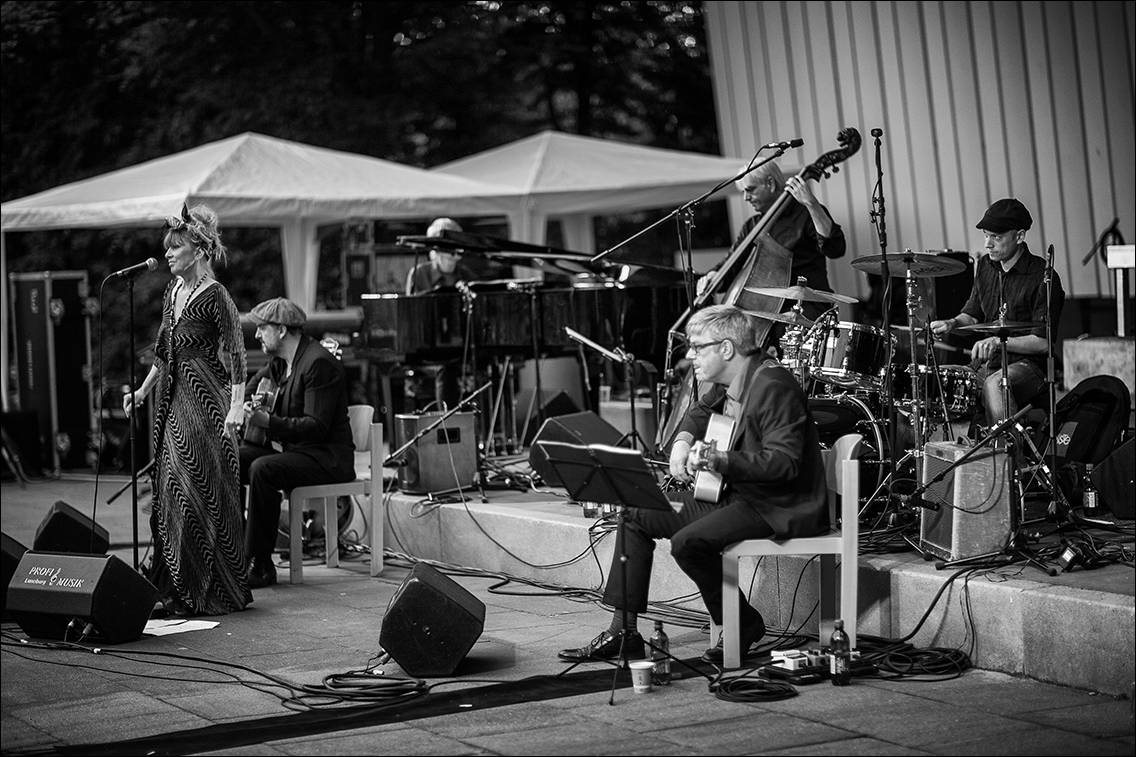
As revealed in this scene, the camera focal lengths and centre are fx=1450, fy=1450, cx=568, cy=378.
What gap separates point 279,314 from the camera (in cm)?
809

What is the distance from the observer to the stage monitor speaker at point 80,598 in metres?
6.49

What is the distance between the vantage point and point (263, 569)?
8219 mm

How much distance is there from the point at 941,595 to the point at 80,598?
3.73m

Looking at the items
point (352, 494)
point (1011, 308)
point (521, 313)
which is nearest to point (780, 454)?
point (1011, 308)

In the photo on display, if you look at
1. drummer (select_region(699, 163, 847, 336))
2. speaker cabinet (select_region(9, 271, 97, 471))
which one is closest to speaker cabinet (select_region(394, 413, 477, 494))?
drummer (select_region(699, 163, 847, 336))

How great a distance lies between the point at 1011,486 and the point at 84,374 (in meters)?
11.0

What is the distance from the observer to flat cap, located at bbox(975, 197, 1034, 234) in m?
7.35

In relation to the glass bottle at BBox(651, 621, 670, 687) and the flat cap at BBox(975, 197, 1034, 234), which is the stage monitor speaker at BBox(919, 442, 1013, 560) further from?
the flat cap at BBox(975, 197, 1034, 234)

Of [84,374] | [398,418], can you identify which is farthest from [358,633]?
[84,374]

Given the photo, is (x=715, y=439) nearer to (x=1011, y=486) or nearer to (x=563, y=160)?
(x=1011, y=486)

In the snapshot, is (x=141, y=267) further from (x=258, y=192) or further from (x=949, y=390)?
(x=258, y=192)

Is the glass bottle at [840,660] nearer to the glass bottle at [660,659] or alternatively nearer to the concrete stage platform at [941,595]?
the concrete stage platform at [941,595]

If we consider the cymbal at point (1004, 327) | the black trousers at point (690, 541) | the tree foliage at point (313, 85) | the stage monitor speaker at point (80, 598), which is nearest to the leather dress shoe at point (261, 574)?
the stage monitor speaker at point (80, 598)

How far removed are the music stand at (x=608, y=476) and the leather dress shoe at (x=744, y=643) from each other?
483 mm
